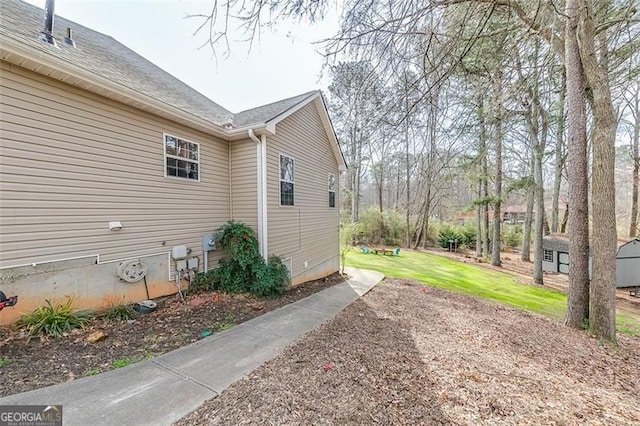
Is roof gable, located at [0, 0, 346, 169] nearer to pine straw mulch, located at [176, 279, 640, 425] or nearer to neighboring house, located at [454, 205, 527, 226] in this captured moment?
pine straw mulch, located at [176, 279, 640, 425]

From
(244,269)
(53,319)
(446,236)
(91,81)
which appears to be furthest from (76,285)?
(446,236)

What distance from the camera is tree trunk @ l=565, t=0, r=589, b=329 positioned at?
482 cm

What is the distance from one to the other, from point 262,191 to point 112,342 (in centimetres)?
410

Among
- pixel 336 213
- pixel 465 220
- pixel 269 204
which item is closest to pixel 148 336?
pixel 269 204

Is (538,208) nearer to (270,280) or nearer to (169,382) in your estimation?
(270,280)

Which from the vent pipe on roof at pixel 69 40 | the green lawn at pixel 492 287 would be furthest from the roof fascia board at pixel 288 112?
the green lawn at pixel 492 287

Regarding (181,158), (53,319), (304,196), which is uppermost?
(181,158)

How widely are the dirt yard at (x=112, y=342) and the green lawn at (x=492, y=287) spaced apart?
647 cm

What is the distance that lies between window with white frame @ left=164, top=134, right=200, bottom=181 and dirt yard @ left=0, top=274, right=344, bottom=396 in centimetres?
281

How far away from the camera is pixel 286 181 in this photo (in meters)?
7.50

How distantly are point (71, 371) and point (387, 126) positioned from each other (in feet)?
20.1

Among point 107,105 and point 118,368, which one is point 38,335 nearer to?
point 118,368

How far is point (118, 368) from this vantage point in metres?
3.06

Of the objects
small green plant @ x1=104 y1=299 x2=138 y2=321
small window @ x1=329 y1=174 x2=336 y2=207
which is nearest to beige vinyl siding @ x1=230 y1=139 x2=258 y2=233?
small green plant @ x1=104 y1=299 x2=138 y2=321
